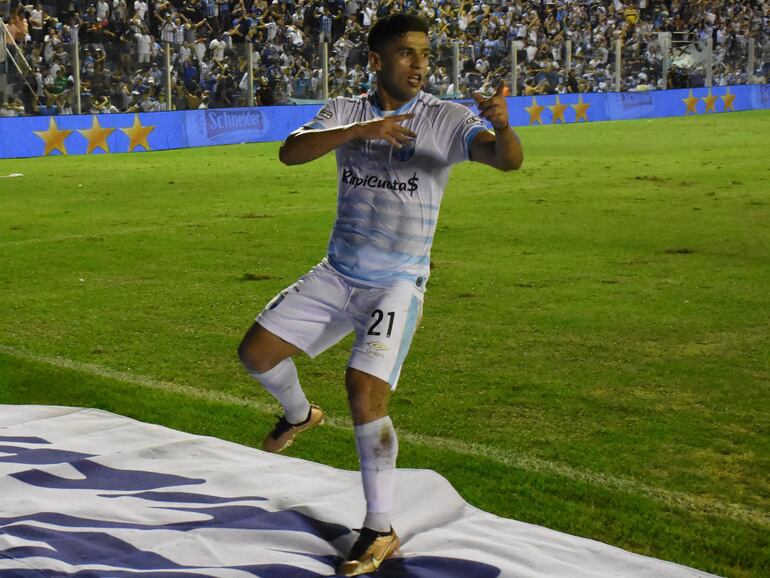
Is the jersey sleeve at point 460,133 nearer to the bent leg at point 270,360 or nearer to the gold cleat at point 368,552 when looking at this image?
the bent leg at point 270,360

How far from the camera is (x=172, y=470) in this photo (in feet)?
18.4

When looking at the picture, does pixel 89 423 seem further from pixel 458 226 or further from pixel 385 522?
pixel 458 226

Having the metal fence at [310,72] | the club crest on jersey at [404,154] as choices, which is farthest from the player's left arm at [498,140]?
the metal fence at [310,72]

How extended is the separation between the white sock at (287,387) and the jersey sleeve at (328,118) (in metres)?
1.03

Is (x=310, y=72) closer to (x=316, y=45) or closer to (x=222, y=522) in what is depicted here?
(x=316, y=45)

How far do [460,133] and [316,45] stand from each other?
25.6 metres

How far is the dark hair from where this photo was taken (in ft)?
15.3

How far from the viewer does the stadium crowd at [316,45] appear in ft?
82.5

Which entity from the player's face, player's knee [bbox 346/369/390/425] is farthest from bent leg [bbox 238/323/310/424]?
the player's face

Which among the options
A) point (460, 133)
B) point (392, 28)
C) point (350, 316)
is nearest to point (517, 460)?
point (350, 316)

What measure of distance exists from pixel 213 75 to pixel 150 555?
2361cm

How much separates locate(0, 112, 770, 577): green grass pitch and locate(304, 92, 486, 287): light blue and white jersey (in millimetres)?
1342

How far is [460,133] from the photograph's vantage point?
4.78 meters

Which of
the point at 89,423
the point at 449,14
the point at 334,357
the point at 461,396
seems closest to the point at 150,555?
the point at 89,423
